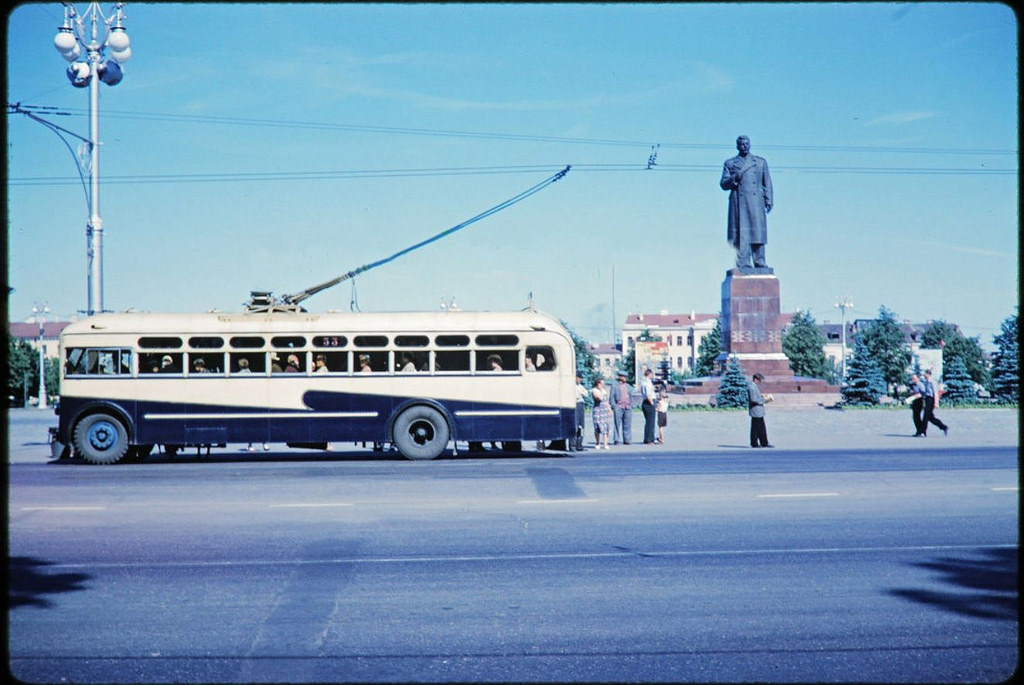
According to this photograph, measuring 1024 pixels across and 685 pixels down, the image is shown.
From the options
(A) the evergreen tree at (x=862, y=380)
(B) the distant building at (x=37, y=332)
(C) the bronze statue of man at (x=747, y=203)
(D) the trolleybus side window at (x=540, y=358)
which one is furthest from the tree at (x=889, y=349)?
(B) the distant building at (x=37, y=332)

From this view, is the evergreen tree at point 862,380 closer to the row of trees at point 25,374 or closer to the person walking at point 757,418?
the person walking at point 757,418

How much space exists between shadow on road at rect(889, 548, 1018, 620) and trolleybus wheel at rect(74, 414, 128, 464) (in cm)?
1505

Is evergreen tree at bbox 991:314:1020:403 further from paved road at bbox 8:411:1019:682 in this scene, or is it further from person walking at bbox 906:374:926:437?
paved road at bbox 8:411:1019:682

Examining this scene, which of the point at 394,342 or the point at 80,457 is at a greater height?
the point at 394,342

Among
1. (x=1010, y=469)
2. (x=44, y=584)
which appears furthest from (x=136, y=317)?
(x=1010, y=469)

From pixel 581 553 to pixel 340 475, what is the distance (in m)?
8.03

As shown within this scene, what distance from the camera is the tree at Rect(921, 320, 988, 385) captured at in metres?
84.8

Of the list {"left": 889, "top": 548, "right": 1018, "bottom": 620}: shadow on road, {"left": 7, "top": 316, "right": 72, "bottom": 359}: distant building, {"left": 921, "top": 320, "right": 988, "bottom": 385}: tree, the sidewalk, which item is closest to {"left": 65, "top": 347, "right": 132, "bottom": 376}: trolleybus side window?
the sidewalk

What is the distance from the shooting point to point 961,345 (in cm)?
8869

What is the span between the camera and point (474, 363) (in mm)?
19453

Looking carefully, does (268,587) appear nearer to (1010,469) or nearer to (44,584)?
(44,584)

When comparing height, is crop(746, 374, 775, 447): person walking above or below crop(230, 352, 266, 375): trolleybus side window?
below

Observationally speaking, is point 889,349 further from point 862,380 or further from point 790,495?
point 790,495

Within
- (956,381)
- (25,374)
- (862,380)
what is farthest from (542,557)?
(25,374)
